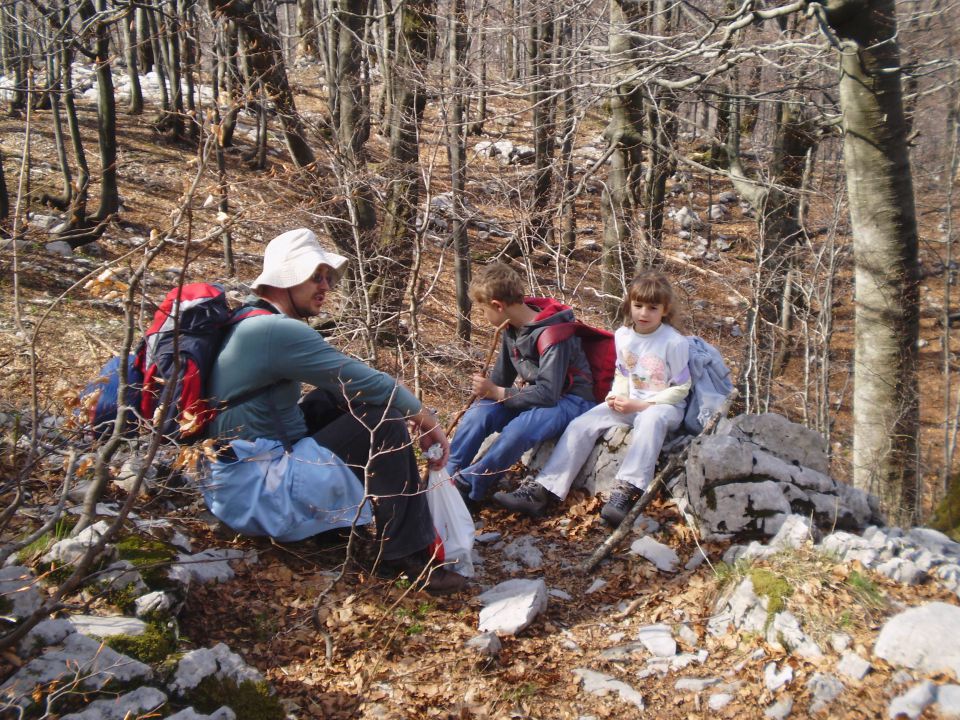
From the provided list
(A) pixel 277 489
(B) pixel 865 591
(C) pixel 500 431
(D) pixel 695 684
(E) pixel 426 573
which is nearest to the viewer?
(D) pixel 695 684

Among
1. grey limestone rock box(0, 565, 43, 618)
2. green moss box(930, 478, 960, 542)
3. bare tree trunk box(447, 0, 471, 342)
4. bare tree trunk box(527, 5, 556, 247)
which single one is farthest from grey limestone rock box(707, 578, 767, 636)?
bare tree trunk box(527, 5, 556, 247)

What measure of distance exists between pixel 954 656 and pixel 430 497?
225cm

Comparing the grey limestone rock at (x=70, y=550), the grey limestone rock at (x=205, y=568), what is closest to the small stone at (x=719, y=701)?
the grey limestone rock at (x=205, y=568)

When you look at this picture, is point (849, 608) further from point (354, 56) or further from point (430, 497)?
point (354, 56)

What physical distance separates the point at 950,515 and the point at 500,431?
A: 10.6 ft

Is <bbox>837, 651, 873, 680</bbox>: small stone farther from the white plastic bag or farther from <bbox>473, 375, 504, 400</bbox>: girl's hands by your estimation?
<bbox>473, 375, 504, 400</bbox>: girl's hands

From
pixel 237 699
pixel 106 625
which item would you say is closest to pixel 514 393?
pixel 237 699

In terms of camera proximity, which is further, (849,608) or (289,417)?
(289,417)

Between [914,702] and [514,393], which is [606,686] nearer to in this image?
[914,702]

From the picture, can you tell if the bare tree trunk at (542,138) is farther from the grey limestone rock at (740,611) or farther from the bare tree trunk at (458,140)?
the grey limestone rock at (740,611)

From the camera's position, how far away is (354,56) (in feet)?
29.1

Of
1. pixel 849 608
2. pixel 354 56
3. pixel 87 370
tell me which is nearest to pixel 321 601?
pixel 849 608

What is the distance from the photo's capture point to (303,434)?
3.76m

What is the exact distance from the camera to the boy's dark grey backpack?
15.5 feet
